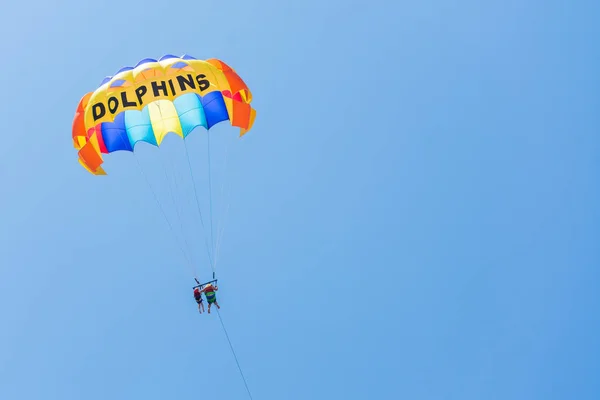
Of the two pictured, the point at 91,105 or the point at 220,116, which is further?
the point at 220,116

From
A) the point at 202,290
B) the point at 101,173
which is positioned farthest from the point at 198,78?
the point at 202,290

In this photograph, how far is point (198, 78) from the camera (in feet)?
81.5

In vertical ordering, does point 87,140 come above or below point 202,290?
above

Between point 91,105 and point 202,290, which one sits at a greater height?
point 91,105

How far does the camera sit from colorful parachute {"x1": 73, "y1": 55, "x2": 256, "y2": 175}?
24.0 m

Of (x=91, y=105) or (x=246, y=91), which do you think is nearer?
(x=91, y=105)

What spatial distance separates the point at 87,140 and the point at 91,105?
1.34 m

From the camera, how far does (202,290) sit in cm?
2486

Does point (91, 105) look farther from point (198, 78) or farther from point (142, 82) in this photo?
point (198, 78)

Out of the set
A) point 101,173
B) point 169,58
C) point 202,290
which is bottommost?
point 202,290

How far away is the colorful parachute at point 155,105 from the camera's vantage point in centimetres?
2405

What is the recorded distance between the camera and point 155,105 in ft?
83.6

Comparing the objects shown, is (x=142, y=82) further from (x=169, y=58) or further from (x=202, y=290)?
(x=202, y=290)

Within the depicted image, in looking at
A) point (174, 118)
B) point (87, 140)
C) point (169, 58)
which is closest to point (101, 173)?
point (87, 140)
